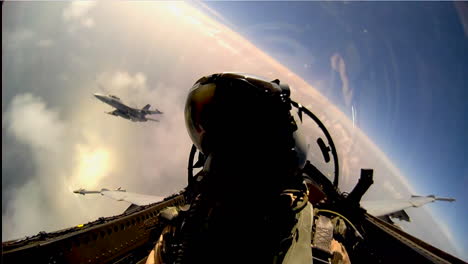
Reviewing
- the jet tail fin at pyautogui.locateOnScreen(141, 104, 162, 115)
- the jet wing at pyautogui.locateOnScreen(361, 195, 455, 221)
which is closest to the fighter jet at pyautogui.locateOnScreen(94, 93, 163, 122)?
the jet tail fin at pyautogui.locateOnScreen(141, 104, 162, 115)

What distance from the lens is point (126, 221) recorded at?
3566 mm

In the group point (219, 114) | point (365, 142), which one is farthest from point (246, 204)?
point (365, 142)

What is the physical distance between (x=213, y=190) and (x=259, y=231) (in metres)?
0.41

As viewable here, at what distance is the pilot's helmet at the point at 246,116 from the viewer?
128 centimetres

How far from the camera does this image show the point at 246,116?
1293 millimetres

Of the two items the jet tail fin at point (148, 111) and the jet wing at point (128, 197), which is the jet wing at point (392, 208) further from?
the jet tail fin at point (148, 111)

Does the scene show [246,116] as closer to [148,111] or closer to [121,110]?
[121,110]

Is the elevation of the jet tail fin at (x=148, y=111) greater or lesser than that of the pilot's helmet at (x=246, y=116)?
greater

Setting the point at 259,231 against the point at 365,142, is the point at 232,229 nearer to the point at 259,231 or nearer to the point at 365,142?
the point at 259,231

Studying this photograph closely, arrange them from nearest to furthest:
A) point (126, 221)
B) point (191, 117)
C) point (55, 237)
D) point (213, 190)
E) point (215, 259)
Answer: point (215, 259), point (213, 190), point (191, 117), point (55, 237), point (126, 221)

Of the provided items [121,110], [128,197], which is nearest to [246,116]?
[128,197]

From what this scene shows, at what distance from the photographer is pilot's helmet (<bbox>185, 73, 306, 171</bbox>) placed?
128 cm

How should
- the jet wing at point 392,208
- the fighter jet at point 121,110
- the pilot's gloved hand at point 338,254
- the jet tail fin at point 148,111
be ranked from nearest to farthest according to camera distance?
1. the pilot's gloved hand at point 338,254
2. the jet wing at point 392,208
3. the fighter jet at point 121,110
4. the jet tail fin at point 148,111

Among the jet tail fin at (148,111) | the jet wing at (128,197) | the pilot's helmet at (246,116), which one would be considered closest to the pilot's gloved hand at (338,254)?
the pilot's helmet at (246,116)
